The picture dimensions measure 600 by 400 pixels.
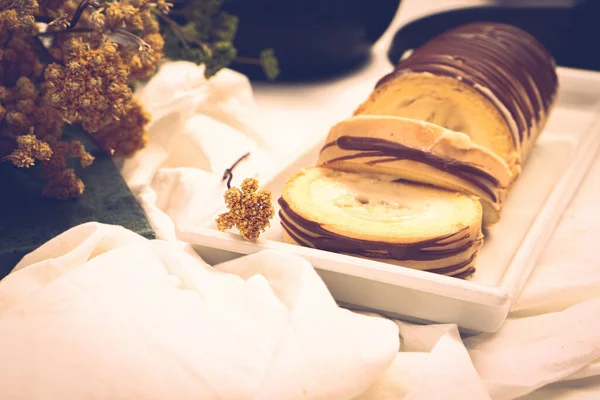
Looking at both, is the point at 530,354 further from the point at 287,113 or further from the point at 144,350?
the point at 287,113

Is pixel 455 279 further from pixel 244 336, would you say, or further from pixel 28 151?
pixel 28 151

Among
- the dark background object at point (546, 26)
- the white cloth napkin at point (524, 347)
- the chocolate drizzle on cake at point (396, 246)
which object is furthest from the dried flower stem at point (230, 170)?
the dark background object at point (546, 26)

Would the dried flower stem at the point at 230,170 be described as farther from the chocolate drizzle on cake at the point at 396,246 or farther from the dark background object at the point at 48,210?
the chocolate drizzle on cake at the point at 396,246

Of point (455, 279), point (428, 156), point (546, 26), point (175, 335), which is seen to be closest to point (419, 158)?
point (428, 156)

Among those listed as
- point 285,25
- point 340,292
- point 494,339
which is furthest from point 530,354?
point 285,25

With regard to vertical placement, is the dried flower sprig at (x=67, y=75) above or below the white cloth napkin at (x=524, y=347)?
above

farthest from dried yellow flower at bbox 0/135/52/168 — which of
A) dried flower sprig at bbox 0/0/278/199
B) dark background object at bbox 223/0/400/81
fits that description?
dark background object at bbox 223/0/400/81

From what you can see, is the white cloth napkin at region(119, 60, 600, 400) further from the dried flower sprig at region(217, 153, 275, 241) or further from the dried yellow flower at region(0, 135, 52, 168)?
the dried yellow flower at region(0, 135, 52, 168)
